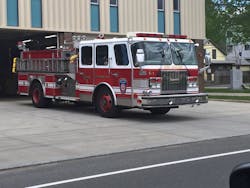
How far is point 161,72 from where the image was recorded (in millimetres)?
15320

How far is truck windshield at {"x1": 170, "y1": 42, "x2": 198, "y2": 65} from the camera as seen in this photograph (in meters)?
16.0

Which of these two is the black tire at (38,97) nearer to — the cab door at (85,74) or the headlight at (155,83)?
the cab door at (85,74)

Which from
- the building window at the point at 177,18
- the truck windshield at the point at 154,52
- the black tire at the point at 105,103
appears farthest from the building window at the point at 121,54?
the building window at the point at 177,18

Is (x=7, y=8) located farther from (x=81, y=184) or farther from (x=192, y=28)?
(x=81, y=184)

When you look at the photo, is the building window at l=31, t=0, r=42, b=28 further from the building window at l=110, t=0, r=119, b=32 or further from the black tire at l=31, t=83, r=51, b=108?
the black tire at l=31, t=83, r=51, b=108

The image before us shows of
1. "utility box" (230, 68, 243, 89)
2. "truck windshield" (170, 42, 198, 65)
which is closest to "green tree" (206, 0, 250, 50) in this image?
"utility box" (230, 68, 243, 89)

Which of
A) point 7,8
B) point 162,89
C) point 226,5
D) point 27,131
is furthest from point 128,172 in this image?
point 226,5

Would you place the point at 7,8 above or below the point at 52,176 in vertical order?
above

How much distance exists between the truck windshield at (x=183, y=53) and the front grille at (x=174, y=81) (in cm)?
37

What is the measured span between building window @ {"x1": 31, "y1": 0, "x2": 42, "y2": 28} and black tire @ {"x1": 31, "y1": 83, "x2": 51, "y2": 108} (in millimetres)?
4252

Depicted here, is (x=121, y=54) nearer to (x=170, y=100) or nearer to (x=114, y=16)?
(x=170, y=100)

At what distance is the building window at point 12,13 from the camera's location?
2236 cm

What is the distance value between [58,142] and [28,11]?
42.5 ft

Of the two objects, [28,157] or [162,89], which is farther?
[162,89]
